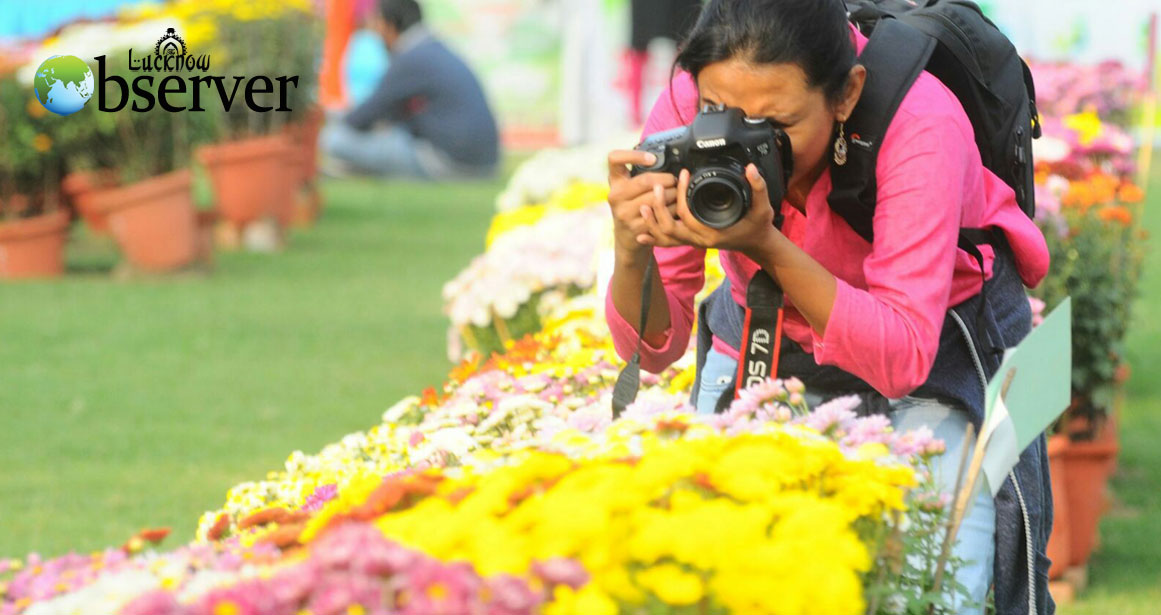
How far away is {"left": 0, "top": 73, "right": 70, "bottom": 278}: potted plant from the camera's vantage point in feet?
29.2

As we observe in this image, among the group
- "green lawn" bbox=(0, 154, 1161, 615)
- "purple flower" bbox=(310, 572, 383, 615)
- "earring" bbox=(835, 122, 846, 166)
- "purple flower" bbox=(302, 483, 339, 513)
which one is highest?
"earring" bbox=(835, 122, 846, 166)

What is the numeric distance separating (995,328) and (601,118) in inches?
532

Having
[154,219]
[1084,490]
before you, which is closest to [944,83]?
[1084,490]

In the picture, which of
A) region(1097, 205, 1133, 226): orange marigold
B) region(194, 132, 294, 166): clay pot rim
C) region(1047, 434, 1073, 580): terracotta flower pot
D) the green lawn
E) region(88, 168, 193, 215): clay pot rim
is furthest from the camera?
region(194, 132, 294, 166): clay pot rim

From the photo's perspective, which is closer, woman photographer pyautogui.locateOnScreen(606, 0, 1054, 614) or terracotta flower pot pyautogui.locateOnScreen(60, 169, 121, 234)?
woman photographer pyautogui.locateOnScreen(606, 0, 1054, 614)

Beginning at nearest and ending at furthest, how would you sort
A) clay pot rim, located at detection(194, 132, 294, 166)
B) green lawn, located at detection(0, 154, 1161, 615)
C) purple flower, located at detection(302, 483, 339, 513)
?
purple flower, located at detection(302, 483, 339, 513) → green lawn, located at detection(0, 154, 1161, 615) → clay pot rim, located at detection(194, 132, 294, 166)

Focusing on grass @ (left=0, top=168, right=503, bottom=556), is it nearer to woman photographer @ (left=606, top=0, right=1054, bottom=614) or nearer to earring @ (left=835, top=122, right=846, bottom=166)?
woman photographer @ (left=606, top=0, right=1054, bottom=614)

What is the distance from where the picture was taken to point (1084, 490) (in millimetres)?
4633

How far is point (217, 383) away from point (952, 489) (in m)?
4.77

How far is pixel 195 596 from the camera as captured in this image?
171cm

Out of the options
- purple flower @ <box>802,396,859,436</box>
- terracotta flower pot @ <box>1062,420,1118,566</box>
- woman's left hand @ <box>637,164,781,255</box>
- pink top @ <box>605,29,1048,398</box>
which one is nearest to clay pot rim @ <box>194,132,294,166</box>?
terracotta flower pot @ <box>1062,420,1118,566</box>

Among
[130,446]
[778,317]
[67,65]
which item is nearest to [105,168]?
[67,65]

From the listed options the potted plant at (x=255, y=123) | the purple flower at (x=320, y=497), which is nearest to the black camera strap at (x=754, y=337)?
the purple flower at (x=320, y=497)

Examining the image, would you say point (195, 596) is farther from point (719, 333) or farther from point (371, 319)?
point (371, 319)
